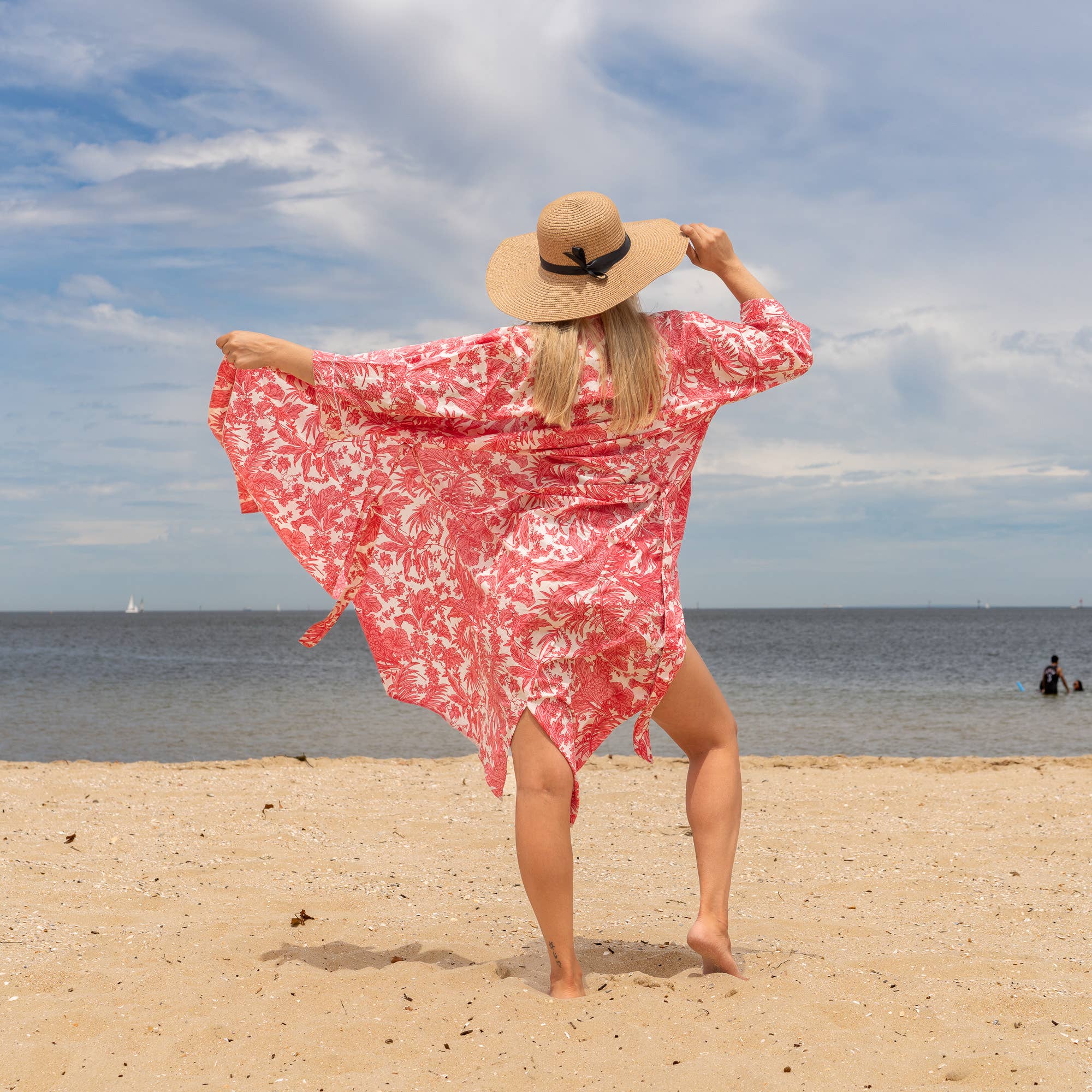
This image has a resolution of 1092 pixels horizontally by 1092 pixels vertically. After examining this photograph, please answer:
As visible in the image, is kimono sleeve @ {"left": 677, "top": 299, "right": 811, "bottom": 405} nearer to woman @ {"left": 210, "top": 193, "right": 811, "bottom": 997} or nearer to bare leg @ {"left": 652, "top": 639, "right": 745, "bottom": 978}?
woman @ {"left": 210, "top": 193, "right": 811, "bottom": 997}

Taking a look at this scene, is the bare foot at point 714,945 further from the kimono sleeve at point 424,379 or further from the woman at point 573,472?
the kimono sleeve at point 424,379

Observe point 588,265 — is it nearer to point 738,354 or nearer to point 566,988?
point 738,354

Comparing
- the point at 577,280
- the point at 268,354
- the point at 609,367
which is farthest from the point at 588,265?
the point at 268,354

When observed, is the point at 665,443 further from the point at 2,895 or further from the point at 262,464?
the point at 2,895

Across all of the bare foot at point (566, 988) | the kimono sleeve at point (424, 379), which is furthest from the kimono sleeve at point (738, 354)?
the bare foot at point (566, 988)

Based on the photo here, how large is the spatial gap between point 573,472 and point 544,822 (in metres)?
0.97

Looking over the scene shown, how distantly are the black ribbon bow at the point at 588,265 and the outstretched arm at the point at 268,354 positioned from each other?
76cm

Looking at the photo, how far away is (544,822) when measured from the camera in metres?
2.52

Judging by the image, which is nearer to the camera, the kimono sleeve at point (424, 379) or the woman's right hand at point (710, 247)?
the kimono sleeve at point (424, 379)

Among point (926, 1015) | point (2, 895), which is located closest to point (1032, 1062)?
point (926, 1015)

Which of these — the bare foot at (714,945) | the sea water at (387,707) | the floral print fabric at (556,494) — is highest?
the floral print fabric at (556,494)

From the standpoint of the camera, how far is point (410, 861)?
4707 millimetres

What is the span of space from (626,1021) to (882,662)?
39.3 m

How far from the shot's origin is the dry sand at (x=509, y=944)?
230 centimetres
